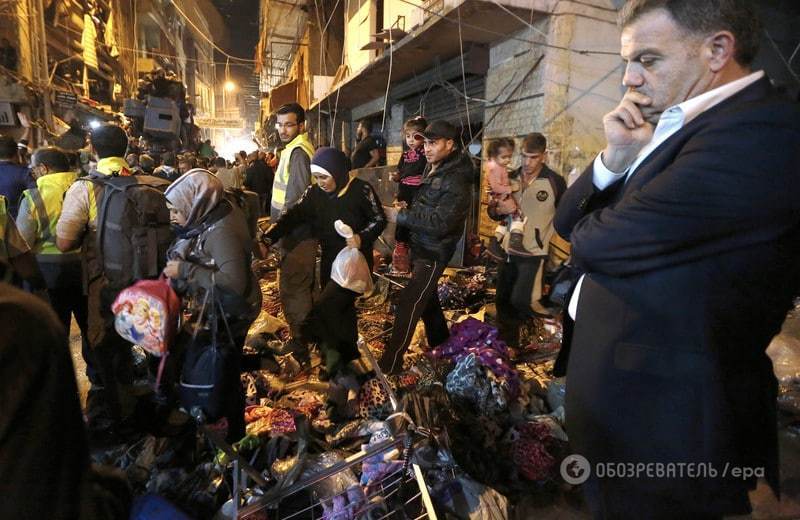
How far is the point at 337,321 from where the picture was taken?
12.4ft

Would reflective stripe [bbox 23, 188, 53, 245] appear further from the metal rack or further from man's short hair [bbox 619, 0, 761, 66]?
man's short hair [bbox 619, 0, 761, 66]

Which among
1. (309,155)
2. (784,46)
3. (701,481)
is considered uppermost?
(784,46)

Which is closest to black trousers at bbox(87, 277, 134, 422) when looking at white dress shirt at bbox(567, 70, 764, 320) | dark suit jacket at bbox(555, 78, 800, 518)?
dark suit jacket at bbox(555, 78, 800, 518)

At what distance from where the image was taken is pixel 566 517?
253 cm

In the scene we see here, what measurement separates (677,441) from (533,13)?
5.49 m

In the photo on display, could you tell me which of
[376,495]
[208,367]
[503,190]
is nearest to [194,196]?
[208,367]

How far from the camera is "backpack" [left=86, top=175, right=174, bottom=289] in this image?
3109 millimetres

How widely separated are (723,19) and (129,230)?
348cm

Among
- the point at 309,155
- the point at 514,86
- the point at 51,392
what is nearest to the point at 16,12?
the point at 309,155

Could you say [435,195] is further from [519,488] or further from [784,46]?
[784,46]

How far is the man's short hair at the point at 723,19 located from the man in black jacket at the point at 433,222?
95.8 inches

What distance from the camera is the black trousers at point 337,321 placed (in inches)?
147

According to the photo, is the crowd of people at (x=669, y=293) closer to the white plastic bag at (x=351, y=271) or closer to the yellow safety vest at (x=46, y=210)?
the white plastic bag at (x=351, y=271)

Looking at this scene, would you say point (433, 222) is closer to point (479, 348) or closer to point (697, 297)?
point (479, 348)
